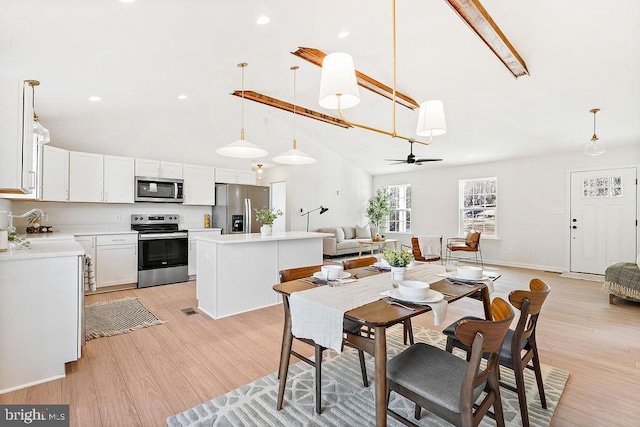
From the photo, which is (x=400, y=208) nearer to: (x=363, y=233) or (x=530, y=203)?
(x=363, y=233)

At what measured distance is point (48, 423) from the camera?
1.83 meters

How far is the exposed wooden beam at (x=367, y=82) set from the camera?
374cm

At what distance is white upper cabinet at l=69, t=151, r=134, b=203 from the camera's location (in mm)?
4523

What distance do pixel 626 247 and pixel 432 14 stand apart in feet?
17.9

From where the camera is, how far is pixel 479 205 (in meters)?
7.34

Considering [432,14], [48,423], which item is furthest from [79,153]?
[432,14]

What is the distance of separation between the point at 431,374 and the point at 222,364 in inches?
68.1

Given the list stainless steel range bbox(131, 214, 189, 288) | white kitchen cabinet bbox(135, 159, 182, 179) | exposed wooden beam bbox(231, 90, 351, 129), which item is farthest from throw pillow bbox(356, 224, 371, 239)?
white kitchen cabinet bbox(135, 159, 182, 179)

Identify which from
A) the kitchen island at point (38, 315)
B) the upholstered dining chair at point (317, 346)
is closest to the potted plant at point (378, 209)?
the upholstered dining chair at point (317, 346)

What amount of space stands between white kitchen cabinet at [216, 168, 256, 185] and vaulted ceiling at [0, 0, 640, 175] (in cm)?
43

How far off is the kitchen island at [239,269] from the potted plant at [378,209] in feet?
16.7

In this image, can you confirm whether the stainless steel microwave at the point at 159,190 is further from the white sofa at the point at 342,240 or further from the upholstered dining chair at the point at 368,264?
the upholstered dining chair at the point at 368,264

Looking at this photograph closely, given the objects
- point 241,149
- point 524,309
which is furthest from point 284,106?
point 524,309

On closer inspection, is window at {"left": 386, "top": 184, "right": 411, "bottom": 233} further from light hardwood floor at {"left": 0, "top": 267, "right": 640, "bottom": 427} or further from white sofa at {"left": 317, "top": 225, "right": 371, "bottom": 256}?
light hardwood floor at {"left": 0, "top": 267, "right": 640, "bottom": 427}
